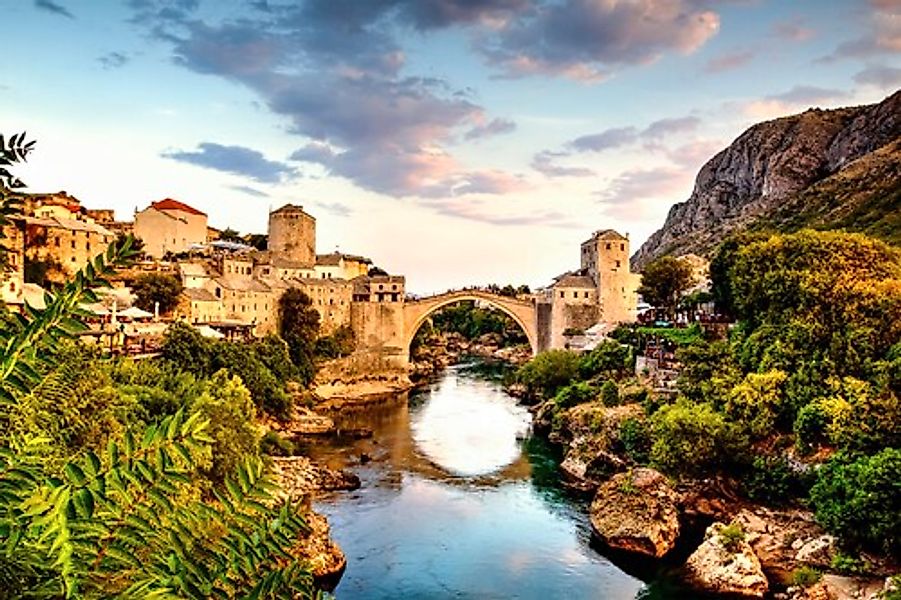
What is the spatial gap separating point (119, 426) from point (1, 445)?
1164cm

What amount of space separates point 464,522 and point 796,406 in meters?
8.90

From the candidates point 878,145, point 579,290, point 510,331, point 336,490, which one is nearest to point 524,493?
point 336,490

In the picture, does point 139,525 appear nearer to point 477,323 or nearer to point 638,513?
point 638,513

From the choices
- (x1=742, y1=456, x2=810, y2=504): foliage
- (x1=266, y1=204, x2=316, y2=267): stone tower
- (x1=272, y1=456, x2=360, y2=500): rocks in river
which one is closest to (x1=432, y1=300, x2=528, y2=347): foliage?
(x1=266, y1=204, x2=316, y2=267): stone tower

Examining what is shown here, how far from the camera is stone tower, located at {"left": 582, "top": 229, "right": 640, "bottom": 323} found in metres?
45.1

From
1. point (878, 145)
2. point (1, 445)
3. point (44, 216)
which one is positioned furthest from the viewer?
point (878, 145)

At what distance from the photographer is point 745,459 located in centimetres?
1891

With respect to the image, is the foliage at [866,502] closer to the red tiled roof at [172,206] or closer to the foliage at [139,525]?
the foliage at [139,525]

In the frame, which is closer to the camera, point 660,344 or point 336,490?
point 336,490

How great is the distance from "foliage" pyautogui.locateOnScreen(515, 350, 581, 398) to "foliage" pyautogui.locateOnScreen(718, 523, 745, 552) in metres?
17.7

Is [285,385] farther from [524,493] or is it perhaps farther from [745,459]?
[745,459]

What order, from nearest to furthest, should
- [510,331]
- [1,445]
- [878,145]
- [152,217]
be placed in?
[1,445] → [152,217] → [510,331] → [878,145]

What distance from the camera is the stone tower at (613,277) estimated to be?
148 feet

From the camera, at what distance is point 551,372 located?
34.6 meters
